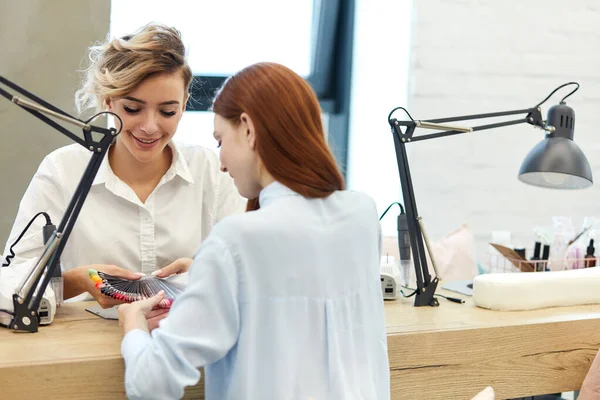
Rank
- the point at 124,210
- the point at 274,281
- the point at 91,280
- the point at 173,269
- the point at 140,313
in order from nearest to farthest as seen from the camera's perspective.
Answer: the point at 274,281 < the point at 140,313 < the point at 91,280 < the point at 173,269 < the point at 124,210

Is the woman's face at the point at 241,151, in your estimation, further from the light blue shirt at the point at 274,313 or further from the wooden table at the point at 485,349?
the wooden table at the point at 485,349

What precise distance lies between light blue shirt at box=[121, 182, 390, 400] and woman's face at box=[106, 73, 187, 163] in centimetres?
72

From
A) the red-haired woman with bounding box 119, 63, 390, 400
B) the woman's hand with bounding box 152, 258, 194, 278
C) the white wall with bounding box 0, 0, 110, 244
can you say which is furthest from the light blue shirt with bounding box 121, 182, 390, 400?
the white wall with bounding box 0, 0, 110, 244

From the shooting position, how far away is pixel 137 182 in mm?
2217

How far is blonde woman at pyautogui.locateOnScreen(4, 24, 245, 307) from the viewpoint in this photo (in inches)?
78.7

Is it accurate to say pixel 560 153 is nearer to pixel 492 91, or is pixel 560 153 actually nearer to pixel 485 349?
pixel 485 349

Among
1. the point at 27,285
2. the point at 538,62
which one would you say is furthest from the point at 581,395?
the point at 538,62

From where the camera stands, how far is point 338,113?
373 centimetres

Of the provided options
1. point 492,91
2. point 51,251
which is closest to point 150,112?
point 51,251

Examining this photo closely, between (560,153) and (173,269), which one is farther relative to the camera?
(560,153)

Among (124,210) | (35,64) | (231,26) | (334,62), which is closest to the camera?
(124,210)

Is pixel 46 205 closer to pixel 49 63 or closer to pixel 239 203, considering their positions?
pixel 239 203

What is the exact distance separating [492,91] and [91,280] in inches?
91.1

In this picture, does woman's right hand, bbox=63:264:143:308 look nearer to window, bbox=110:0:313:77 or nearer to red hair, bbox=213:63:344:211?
red hair, bbox=213:63:344:211
